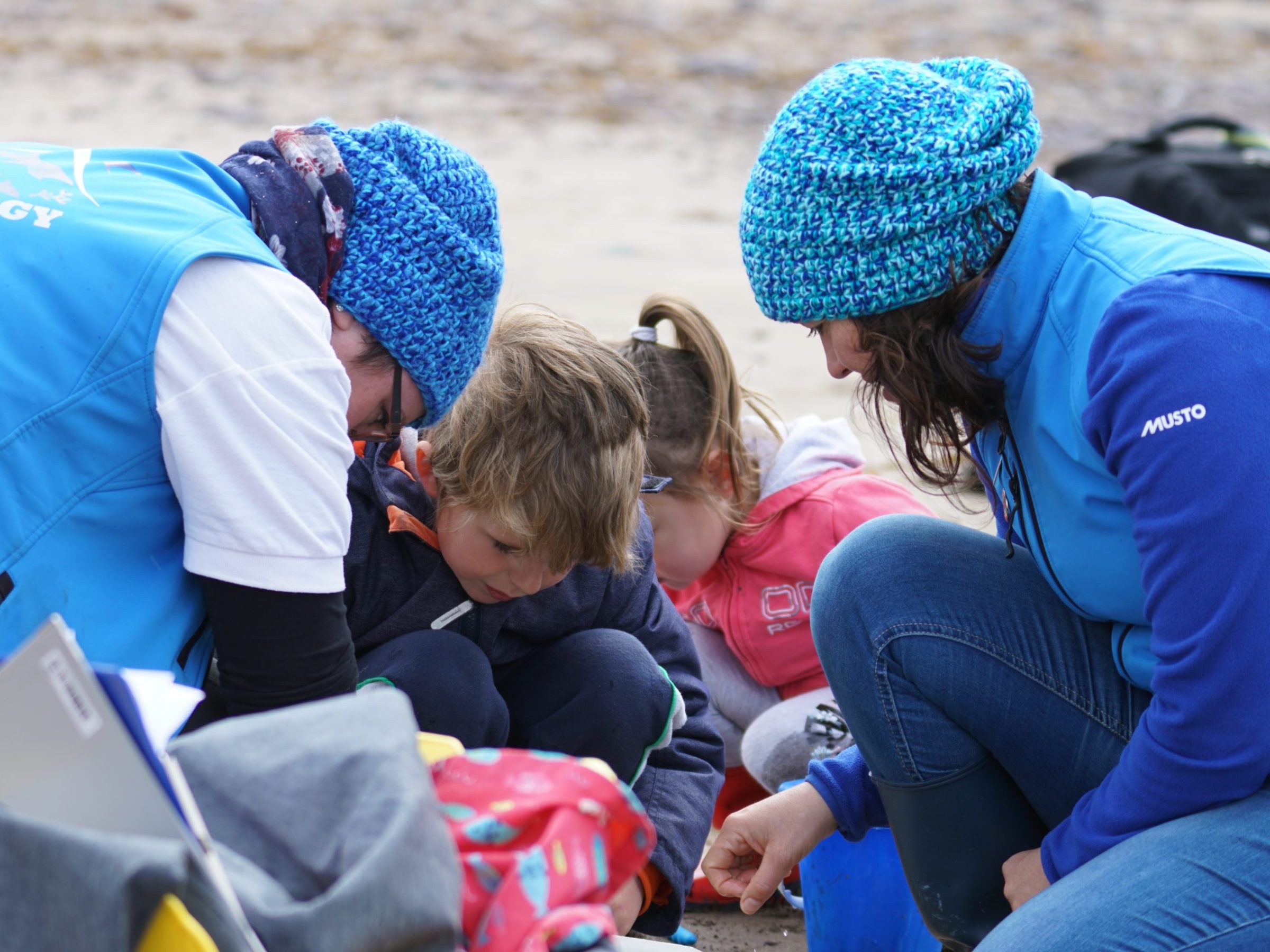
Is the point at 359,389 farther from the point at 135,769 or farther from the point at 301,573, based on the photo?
the point at 135,769

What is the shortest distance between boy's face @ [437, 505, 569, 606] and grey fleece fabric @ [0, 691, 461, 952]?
2.91ft

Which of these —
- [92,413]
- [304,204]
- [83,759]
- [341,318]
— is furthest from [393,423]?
[83,759]

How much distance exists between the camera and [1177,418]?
4.73 feet

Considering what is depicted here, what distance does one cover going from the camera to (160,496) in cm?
148

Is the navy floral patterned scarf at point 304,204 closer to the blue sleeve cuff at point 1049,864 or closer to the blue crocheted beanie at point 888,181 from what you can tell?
the blue crocheted beanie at point 888,181

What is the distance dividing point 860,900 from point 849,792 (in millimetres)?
182

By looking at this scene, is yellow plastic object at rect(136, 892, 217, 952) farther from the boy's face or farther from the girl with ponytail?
the girl with ponytail

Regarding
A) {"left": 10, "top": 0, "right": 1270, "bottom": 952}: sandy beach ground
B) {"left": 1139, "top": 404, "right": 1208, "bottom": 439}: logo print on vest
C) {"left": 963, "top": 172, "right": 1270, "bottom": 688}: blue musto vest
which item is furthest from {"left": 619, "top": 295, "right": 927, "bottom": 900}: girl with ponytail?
{"left": 10, "top": 0, "right": 1270, "bottom": 952}: sandy beach ground

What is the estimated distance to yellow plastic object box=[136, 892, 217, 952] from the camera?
33.9 inches

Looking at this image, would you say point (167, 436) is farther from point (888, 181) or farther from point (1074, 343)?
point (1074, 343)

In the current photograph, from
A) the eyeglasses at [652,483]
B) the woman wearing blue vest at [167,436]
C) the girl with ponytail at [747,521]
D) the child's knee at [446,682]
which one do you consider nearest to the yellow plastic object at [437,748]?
the woman wearing blue vest at [167,436]

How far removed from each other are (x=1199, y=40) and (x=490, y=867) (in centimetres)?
1355

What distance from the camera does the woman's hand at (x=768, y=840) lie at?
187 cm

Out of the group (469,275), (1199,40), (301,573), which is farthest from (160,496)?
(1199,40)
